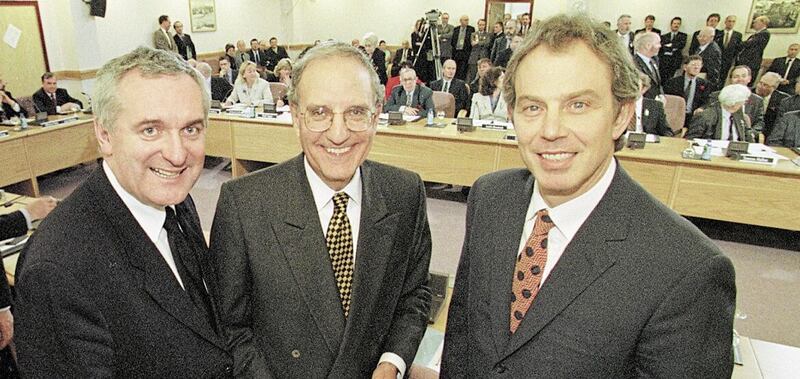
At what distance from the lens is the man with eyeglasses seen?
4.15 ft

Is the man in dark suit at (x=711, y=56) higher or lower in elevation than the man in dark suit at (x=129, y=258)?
higher

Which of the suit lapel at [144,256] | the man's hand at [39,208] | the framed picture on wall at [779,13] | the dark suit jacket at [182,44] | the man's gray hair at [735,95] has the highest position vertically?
the framed picture on wall at [779,13]

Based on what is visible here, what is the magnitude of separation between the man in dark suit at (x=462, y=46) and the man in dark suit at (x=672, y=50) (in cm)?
378

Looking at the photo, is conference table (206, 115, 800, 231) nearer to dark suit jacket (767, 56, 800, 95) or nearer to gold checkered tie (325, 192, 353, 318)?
gold checkered tie (325, 192, 353, 318)

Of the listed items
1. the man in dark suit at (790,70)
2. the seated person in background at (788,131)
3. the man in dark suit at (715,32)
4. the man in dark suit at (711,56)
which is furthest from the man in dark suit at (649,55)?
the man in dark suit at (715,32)

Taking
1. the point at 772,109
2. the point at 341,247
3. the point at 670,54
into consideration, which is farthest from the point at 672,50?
the point at 341,247

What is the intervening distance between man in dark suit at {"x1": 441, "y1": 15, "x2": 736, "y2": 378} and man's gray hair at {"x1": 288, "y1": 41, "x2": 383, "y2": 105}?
0.36 m

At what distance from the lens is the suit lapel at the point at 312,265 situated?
1.28 metres

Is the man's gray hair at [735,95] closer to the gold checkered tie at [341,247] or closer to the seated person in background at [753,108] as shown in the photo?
the seated person in background at [753,108]

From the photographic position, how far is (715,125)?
4.93 meters

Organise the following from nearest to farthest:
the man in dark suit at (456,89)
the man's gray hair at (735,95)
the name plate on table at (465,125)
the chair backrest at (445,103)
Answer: the man's gray hair at (735,95) → the name plate on table at (465,125) → the chair backrest at (445,103) → the man in dark suit at (456,89)

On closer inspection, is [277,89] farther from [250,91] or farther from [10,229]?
[10,229]

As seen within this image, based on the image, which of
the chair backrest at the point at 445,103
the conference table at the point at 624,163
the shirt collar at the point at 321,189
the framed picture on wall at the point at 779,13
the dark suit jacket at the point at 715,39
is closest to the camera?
the shirt collar at the point at 321,189

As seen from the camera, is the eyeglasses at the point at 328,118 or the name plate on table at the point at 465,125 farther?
the name plate on table at the point at 465,125
